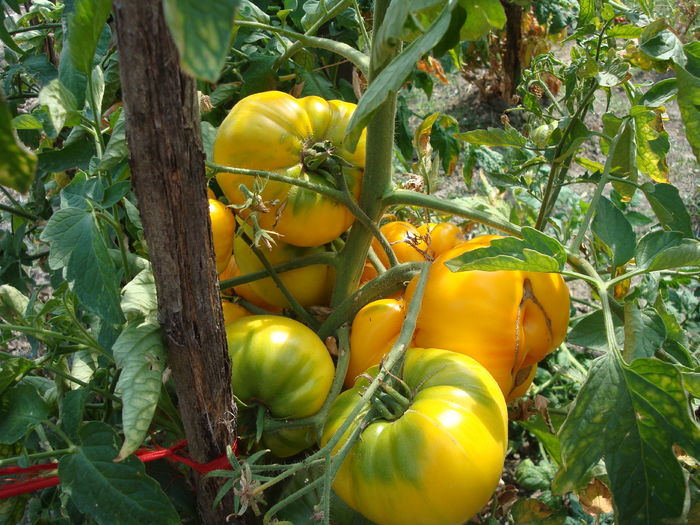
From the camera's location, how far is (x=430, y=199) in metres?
0.95

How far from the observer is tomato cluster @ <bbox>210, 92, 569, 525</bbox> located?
2.46 ft

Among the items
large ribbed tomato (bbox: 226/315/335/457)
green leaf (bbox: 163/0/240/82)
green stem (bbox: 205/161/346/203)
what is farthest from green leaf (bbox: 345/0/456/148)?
large ribbed tomato (bbox: 226/315/335/457)

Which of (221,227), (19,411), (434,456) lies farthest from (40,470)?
(434,456)

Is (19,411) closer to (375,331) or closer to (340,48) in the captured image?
(375,331)

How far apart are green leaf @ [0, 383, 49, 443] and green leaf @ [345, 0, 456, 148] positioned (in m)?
0.56

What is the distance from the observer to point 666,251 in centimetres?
78

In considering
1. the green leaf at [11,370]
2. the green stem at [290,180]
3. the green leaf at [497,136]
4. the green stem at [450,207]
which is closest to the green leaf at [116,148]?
the green stem at [290,180]

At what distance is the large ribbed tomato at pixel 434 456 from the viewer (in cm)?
74

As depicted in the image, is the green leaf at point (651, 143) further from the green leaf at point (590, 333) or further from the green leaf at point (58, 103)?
the green leaf at point (58, 103)

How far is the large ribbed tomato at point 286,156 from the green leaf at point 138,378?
0.28 m

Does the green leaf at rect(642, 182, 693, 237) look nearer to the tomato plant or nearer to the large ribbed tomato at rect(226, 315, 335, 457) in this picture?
the tomato plant

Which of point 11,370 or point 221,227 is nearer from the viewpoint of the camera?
point 11,370

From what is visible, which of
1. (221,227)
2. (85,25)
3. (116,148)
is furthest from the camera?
(221,227)

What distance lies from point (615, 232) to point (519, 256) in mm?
216
